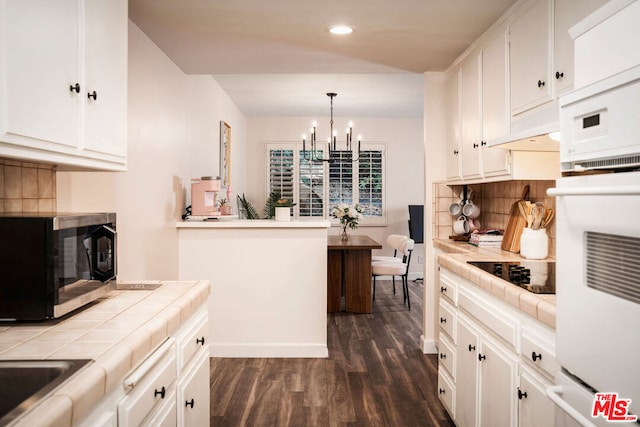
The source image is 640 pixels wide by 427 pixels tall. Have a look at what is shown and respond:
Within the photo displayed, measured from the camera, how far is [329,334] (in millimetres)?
4691

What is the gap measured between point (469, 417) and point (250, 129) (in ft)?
20.1

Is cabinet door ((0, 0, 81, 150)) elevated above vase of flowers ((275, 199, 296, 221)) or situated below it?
above

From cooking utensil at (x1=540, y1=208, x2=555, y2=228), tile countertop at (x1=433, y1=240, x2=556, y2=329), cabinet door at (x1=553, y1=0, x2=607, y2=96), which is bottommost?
tile countertop at (x1=433, y1=240, x2=556, y2=329)

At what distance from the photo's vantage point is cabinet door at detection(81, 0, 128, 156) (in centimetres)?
179

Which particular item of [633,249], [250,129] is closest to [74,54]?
[633,249]

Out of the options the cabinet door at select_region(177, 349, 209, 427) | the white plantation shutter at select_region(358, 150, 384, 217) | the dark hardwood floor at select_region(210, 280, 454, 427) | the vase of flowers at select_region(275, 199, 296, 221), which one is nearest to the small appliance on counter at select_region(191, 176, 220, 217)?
the vase of flowers at select_region(275, 199, 296, 221)

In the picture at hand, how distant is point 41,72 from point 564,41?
2032mm

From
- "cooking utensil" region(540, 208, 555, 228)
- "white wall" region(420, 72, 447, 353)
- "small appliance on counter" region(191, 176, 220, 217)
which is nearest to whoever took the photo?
"cooking utensil" region(540, 208, 555, 228)

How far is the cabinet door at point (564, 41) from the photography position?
2.05 meters

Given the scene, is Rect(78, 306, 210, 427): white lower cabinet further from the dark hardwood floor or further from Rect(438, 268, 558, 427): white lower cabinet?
Rect(438, 268, 558, 427): white lower cabinet

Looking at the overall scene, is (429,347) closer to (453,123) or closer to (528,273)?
(453,123)

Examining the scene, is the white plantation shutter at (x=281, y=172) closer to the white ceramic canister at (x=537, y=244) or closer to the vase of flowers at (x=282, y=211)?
the vase of flowers at (x=282, y=211)

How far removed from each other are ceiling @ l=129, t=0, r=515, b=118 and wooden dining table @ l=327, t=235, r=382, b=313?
225 centimetres

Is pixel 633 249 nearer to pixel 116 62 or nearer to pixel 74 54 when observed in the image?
pixel 74 54
